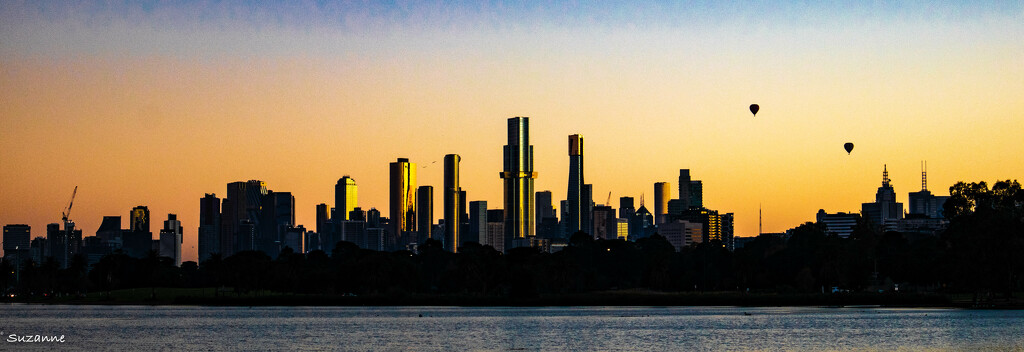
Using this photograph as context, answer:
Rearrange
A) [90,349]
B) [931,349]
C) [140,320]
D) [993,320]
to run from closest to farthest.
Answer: [931,349] → [90,349] → [993,320] → [140,320]

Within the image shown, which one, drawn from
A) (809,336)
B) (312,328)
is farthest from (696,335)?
(312,328)

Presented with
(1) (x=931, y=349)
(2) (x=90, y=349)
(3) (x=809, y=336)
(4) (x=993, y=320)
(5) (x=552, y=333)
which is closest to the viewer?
(1) (x=931, y=349)

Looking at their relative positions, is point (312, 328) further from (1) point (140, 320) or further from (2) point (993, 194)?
(2) point (993, 194)

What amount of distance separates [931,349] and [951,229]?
98.2m

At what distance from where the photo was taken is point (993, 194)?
650ft

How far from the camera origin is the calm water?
117062mm

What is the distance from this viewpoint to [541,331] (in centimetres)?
14475

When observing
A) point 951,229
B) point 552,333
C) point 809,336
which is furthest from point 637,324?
point 951,229

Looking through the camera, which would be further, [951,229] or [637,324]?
[951,229]

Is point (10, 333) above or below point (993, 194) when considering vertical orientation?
below

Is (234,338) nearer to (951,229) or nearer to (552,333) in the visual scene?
(552,333)

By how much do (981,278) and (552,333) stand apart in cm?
8006

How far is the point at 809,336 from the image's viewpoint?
127312 mm

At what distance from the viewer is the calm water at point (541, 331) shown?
11706cm
